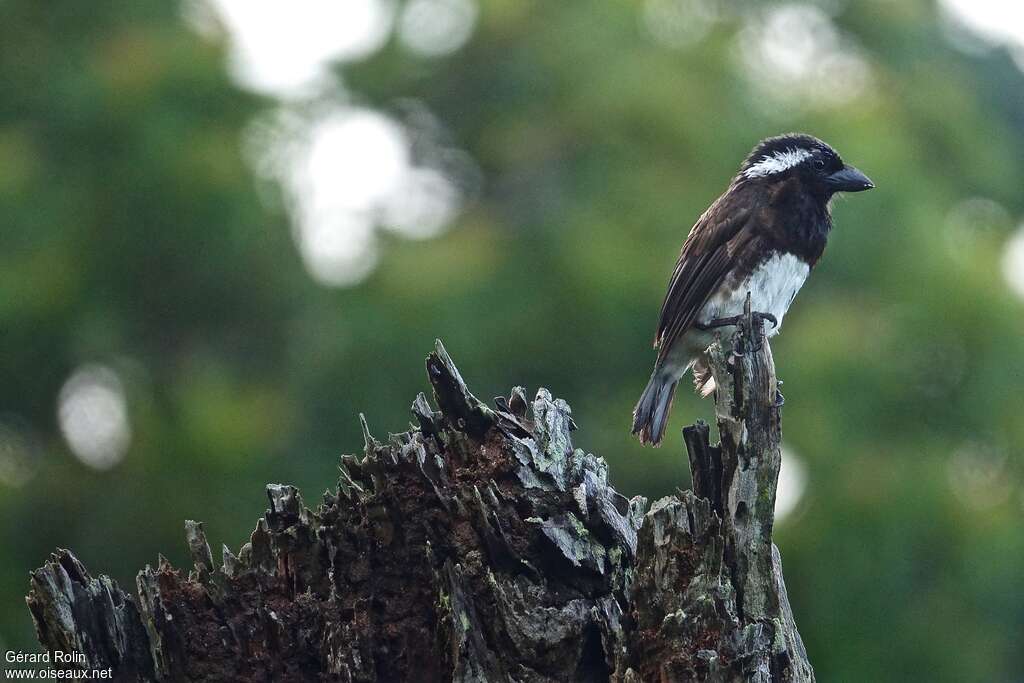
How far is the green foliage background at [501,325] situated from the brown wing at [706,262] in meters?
3.64

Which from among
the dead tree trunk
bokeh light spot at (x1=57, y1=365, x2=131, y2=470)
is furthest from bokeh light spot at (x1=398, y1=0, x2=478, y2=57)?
the dead tree trunk

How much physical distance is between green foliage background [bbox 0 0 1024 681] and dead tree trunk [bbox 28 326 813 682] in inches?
218

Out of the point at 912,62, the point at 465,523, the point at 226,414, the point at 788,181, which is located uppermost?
the point at 912,62

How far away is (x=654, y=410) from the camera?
6.63 metres

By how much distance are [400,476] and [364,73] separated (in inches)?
390

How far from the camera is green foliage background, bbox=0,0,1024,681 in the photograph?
10180mm

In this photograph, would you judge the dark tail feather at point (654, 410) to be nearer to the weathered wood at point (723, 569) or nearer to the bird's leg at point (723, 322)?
the bird's leg at point (723, 322)

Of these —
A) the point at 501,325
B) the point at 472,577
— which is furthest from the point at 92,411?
the point at 472,577

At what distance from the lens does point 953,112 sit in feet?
50.0

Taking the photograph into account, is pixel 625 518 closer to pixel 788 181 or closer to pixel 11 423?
pixel 788 181

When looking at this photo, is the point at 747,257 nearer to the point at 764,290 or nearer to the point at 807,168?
the point at 764,290

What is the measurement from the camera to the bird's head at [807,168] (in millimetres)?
6770

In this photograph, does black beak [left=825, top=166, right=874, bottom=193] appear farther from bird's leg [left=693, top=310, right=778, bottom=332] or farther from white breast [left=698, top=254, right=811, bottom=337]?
bird's leg [left=693, top=310, right=778, bottom=332]

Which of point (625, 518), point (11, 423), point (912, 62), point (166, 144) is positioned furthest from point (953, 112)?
point (625, 518)
